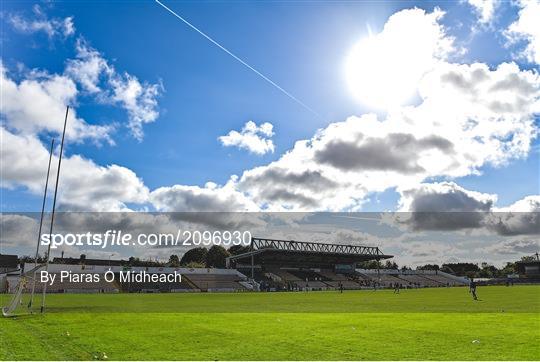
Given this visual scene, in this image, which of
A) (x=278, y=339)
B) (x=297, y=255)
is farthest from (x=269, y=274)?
(x=278, y=339)

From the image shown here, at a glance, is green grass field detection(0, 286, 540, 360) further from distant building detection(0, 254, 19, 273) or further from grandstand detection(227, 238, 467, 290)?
distant building detection(0, 254, 19, 273)

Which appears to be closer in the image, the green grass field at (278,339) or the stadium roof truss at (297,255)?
the green grass field at (278,339)

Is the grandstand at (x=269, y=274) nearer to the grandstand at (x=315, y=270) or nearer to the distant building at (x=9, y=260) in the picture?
the grandstand at (x=315, y=270)

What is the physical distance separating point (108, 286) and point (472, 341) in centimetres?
6904

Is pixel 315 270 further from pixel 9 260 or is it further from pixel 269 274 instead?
pixel 9 260

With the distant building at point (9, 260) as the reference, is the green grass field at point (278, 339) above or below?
below

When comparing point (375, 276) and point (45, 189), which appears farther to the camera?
point (375, 276)

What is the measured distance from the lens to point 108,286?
7244cm

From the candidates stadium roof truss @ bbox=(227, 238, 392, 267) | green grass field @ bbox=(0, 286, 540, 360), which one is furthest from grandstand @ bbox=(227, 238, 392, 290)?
green grass field @ bbox=(0, 286, 540, 360)

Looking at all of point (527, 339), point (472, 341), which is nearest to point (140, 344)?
point (472, 341)

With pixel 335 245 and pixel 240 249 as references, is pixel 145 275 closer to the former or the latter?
pixel 335 245

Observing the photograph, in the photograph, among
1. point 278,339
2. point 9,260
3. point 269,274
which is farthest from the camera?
point 9,260

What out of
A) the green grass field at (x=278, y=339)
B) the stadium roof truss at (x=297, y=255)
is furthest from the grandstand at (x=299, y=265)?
the green grass field at (x=278, y=339)

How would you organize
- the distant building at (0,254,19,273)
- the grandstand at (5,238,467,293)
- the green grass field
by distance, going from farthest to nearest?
1. the distant building at (0,254,19,273)
2. the grandstand at (5,238,467,293)
3. the green grass field
